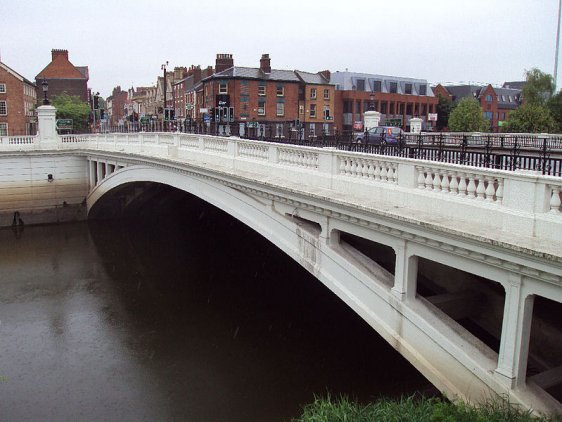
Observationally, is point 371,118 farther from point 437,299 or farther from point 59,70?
point 59,70

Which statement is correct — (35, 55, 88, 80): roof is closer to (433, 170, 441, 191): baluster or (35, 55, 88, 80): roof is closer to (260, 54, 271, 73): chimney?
(260, 54, 271, 73): chimney

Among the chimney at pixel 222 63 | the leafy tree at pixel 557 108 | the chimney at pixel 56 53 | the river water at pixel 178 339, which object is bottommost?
the river water at pixel 178 339

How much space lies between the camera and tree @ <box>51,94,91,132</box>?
69875mm

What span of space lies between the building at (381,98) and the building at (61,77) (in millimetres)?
38221

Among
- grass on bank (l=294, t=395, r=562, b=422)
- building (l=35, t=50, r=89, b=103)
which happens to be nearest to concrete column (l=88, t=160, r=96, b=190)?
grass on bank (l=294, t=395, r=562, b=422)

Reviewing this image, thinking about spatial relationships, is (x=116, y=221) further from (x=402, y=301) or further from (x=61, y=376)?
(x=402, y=301)

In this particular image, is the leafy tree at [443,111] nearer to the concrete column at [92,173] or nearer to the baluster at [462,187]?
the concrete column at [92,173]

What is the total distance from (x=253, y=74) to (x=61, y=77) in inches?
1485

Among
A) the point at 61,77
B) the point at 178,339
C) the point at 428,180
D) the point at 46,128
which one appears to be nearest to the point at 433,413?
the point at 428,180

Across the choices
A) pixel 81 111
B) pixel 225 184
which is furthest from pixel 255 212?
pixel 81 111

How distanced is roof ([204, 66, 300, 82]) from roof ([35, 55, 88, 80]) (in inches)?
1335

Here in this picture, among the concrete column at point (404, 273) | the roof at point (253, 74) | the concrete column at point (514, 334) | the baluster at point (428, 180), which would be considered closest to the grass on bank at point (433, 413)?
the concrete column at point (514, 334)

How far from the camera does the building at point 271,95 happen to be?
60969mm

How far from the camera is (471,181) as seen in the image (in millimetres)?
9031
